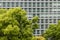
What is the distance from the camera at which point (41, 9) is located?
7581 cm

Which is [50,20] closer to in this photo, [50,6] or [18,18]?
[50,6]

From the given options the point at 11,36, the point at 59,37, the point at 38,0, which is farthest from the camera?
the point at 38,0

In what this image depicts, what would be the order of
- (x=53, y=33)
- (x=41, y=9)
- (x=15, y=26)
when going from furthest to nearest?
(x=41, y=9) → (x=53, y=33) → (x=15, y=26)

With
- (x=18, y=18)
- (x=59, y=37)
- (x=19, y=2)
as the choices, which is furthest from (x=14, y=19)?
(x=19, y=2)

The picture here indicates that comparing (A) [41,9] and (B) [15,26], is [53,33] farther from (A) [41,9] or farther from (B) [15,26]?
(A) [41,9]

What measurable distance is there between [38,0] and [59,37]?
44.4 m

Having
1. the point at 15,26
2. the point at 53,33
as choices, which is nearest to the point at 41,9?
the point at 53,33

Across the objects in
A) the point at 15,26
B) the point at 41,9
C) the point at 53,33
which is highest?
the point at 15,26

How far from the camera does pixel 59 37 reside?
31141 mm

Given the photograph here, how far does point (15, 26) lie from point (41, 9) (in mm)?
50439

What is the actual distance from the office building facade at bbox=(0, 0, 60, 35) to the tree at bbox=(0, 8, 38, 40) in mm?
47781

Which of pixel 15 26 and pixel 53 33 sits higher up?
pixel 15 26

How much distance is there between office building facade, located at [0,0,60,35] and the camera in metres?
75.1

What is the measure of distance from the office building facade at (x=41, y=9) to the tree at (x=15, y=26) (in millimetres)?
47781
